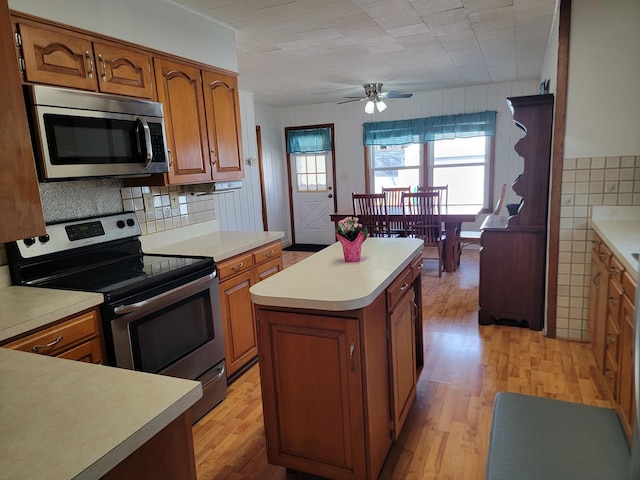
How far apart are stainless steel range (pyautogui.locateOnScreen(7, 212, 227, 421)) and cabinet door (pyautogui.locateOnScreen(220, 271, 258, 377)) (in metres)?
0.12

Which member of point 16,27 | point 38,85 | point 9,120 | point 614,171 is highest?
point 16,27

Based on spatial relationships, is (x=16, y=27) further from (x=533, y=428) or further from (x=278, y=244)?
(x=533, y=428)

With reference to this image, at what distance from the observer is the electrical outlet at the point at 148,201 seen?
281 centimetres

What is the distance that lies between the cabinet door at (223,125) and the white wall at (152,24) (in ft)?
0.44

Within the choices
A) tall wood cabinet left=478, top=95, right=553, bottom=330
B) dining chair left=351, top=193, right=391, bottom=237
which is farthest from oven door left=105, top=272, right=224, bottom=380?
dining chair left=351, top=193, right=391, bottom=237

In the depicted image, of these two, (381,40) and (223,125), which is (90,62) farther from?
(381,40)

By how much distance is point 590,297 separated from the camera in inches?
114

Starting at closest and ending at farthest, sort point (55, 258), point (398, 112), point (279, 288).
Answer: point (279, 288)
point (55, 258)
point (398, 112)

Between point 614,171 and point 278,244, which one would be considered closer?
point 614,171

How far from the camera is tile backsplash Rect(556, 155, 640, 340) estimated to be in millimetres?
2840

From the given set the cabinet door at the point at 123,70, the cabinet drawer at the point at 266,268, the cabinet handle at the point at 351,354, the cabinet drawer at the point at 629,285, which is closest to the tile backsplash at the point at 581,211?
the cabinet drawer at the point at 629,285

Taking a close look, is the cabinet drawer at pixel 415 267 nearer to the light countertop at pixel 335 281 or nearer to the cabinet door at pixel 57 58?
the light countertop at pixel 335 281

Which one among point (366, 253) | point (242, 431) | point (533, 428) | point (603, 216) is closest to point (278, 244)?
point (366, 253)

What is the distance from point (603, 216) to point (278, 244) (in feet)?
7.36
